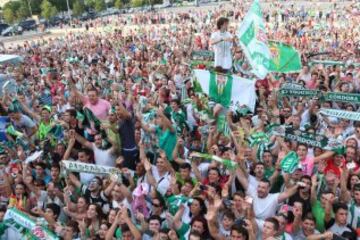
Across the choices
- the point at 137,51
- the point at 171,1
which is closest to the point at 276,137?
the point at 137,51

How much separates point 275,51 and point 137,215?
5288mm

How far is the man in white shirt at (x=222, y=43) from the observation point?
773cm

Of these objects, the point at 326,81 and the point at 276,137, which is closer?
the point at 276,137

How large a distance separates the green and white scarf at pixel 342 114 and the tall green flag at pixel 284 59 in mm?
2180

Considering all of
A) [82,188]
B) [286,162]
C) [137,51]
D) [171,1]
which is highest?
[286,162]

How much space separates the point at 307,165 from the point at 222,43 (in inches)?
112

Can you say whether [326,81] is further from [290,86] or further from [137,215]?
[137,215]

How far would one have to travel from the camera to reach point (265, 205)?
512 cm

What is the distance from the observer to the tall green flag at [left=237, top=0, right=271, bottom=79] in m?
6.89

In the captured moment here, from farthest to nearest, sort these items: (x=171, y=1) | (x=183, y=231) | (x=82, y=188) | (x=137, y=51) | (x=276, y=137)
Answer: (x=171, y=1)
(x=137, y=51)
(x=276, y=137)
(x=82, y=188)
(x=183, y=231)

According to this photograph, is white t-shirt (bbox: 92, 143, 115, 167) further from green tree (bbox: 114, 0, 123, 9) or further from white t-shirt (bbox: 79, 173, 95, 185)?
green tree (bbox: 114, 0, 123, 9)

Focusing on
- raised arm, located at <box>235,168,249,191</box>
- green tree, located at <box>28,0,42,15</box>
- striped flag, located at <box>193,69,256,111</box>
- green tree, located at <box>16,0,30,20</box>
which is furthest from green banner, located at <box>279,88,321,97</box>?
green tree, located at <box>28,0,42,15</box>

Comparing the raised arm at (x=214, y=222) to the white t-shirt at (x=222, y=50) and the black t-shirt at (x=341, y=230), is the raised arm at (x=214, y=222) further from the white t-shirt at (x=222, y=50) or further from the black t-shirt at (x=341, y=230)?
the white t-shirt at (x=222, y=50)

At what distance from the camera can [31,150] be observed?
7621mm
